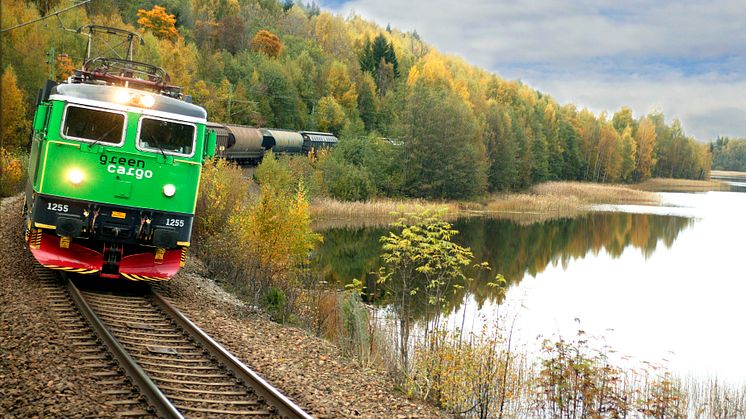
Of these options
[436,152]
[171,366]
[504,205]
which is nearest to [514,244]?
[504,205]

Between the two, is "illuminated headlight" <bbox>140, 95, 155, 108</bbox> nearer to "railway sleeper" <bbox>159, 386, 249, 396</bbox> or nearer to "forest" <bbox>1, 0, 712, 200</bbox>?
"railway sleeper" <bbox>159, 386, 249, 396</bbox>

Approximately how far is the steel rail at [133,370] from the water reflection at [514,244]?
9975mm

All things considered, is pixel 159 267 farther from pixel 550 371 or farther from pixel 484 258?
pixel 484 258

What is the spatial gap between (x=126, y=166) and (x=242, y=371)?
5583 mm

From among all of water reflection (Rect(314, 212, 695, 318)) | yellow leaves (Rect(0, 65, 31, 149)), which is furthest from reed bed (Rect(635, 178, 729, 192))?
yellow leaves (Rect(0, 65, 31, 149))

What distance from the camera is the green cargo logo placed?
12.6 metres

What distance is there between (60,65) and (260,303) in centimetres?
3708

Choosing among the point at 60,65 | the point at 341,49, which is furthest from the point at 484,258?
the point at 341,49

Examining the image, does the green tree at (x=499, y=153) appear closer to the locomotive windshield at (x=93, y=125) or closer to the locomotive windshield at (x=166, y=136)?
the locomotive windshield at (x=166, y=136)

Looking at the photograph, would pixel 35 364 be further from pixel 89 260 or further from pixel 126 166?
pixel 126 166

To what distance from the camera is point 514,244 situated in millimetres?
40000

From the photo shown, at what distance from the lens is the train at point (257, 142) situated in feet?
145

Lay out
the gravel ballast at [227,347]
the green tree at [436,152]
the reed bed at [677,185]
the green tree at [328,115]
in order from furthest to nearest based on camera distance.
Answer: the reed bed at [677,185] < the green tree at [328,115] < the green tree at [436,152] < the gravel ballast at [227,347]

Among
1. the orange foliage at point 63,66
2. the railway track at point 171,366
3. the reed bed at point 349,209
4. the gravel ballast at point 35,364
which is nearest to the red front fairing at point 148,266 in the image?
the railway track at point 171,366
